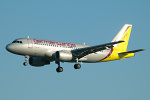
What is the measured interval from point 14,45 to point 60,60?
7626mm

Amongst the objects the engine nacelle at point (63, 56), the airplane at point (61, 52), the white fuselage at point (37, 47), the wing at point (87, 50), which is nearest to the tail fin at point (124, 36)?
the airplane at point (61, 52)

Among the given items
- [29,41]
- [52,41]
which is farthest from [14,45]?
[52,41]

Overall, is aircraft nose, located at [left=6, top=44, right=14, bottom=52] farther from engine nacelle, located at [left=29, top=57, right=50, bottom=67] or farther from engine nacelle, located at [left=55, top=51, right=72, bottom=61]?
engine nacelle, located at [left=55, top=51, right=72, bottom=61]

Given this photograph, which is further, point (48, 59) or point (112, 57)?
point (112, 57)

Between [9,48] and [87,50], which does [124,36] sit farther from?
[9,48]

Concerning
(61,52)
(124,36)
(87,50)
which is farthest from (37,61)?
(124,36)

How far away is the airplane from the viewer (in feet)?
193

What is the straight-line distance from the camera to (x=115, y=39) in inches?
2835

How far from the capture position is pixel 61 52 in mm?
60188

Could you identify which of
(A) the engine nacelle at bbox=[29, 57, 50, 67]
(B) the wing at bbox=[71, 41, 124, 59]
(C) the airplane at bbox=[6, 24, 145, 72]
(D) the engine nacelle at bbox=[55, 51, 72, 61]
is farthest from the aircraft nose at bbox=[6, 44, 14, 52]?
(B) the wing at bbox=[71, 41, 124, 59]

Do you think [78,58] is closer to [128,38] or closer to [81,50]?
[81,50]

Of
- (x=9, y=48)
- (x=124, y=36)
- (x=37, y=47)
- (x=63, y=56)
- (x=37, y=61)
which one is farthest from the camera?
(x=124, y=36)

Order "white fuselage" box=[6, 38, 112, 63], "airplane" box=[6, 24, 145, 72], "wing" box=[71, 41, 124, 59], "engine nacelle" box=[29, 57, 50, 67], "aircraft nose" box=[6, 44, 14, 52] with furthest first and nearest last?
"engine nacelle" box=[29, 57, 50, 67], "wing" box=[71, 41, 124, 59], "airplane" box=[6, 24, 145, 72], "white fuselage" box=[6, 38, 112, 63], "aircraft nose" box=[6, 44, 14, 52]

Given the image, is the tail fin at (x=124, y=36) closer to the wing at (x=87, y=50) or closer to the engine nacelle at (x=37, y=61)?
the wing at (x=87, y=50)
